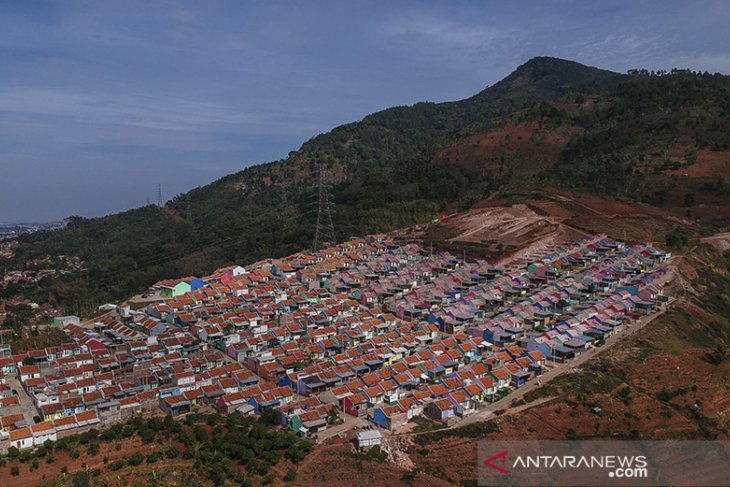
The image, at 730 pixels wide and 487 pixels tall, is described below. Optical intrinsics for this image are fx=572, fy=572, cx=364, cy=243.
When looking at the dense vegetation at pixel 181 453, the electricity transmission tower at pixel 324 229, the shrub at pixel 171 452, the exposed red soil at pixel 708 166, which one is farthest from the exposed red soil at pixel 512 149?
the shrub at pixel 171 452

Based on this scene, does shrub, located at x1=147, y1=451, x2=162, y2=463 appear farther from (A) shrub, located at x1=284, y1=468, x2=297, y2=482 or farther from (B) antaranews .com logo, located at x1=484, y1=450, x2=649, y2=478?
A: (B) antaranews .com logo, located at x1=484, y1=450, x2=649, y2=478

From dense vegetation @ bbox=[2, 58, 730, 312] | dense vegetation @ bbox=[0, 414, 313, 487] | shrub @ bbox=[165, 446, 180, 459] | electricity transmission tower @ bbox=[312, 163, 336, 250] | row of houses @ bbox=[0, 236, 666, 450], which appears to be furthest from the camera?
dense vegetation @ bbox=[2, 58, 730, 312]

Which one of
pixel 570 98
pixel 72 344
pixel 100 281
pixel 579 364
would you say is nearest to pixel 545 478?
pixel 579 364

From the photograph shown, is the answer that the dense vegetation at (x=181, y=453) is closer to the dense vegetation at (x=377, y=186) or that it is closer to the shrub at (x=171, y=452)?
the shrub at (x=171, y=452)

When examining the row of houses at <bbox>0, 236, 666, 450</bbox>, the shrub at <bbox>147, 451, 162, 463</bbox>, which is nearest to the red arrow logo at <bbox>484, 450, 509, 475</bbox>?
the row of houses at <bbox>0, 236, 666, 450</bbox>

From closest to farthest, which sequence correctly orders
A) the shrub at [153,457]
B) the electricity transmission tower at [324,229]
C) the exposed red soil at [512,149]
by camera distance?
the shrub at [153,457] → the electricity transmission tower at [324,229] → the exposed red soil at [512,149]

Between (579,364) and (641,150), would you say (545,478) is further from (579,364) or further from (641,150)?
(641,150)
